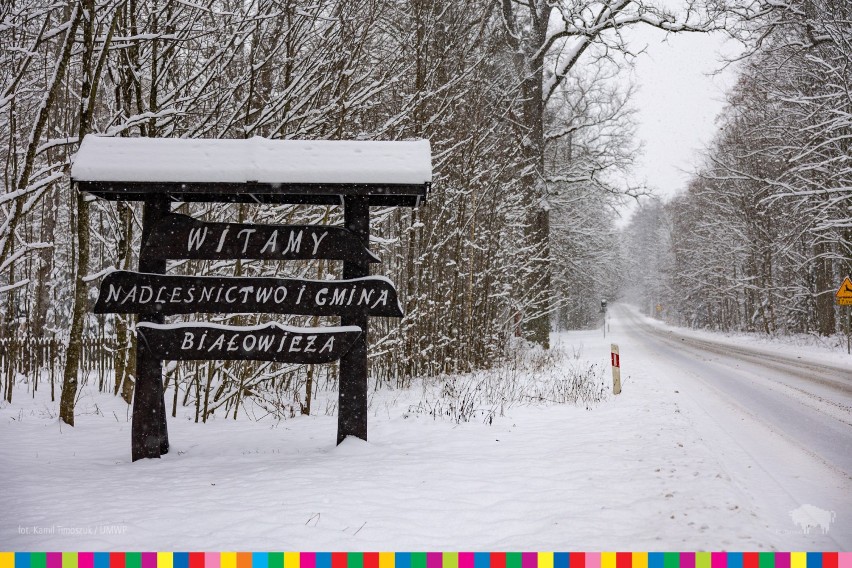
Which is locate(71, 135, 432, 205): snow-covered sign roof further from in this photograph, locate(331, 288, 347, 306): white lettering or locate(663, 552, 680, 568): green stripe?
locate(663, 552, 680, 568): green stripe

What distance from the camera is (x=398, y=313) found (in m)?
5.10

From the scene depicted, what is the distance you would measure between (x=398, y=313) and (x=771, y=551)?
11.0ft

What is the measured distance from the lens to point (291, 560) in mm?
2924

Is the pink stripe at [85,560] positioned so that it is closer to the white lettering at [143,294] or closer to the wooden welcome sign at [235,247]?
the wooden welcome sign at [235,247]

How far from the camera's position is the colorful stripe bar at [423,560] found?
2848 mm

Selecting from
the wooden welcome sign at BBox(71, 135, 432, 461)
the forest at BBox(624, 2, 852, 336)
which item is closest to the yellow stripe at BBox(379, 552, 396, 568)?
the wooden welcome sign at BBox(71, 135, 432, 461)

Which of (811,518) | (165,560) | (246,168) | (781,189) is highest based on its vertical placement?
(781,189)

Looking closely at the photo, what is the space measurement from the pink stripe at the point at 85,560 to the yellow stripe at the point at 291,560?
103cm

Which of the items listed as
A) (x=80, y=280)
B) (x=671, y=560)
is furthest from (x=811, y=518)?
(x=80, y=280)

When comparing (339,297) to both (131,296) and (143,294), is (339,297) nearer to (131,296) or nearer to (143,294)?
(143,294)

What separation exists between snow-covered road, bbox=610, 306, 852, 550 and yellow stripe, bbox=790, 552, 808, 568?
312 mm

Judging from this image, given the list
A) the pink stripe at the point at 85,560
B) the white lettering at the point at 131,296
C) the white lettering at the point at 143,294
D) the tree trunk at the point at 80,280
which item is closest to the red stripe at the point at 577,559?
the pink stripe at the point at 85,560

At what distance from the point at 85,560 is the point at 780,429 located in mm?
7383

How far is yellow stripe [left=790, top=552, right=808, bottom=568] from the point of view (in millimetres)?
2916
